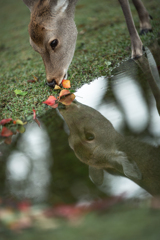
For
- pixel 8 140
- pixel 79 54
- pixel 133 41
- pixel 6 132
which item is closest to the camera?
pixel 8 140

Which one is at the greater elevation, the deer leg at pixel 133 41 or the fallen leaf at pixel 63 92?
the fallen leaf at pixel 63 92

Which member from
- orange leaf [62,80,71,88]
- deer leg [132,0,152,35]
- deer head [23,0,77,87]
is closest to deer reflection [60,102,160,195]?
orange leaf [62,80,71,88]

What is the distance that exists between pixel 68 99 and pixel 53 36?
3.08 feet

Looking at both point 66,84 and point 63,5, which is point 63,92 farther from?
point 63,5

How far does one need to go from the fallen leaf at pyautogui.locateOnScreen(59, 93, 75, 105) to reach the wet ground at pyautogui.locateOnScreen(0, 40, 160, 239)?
0.09 meters

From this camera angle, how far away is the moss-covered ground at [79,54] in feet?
Result: 12.6

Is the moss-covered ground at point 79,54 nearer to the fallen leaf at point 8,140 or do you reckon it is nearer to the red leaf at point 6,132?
the red leaf at point 6,132

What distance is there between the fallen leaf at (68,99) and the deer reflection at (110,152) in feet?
1.65

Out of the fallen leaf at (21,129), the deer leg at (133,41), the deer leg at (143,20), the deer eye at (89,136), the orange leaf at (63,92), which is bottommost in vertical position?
the deer leg at (143,20)

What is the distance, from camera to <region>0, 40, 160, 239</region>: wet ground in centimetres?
147

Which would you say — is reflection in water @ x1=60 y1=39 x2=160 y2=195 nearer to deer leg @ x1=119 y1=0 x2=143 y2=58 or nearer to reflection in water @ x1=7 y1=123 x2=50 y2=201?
reflection in water @ x1=7 y1=123 x2=50 y2=201

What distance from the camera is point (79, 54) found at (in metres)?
5.10

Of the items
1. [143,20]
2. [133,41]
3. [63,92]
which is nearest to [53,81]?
[63,92]

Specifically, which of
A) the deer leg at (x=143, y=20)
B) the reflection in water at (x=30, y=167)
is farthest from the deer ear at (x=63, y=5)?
the reflection in water at (x=30, y=167)
